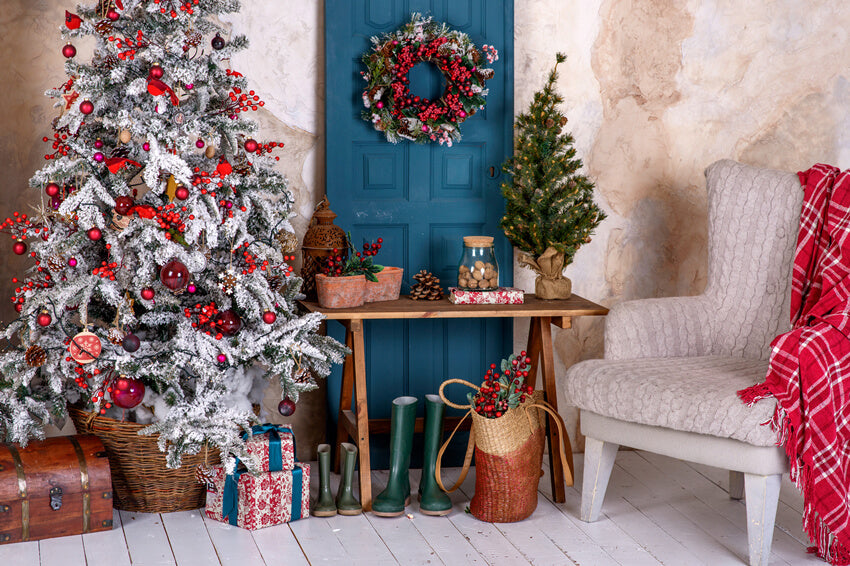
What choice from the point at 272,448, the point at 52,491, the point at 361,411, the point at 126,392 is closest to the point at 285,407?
the point at 272,448

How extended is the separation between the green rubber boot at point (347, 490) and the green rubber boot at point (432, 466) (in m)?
0.22

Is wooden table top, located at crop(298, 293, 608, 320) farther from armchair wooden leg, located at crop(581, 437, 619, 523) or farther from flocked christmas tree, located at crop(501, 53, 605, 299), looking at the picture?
armchair wooden leg, located at crop(581, 437, 619, 523)

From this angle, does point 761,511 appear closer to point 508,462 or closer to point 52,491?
point 508,462

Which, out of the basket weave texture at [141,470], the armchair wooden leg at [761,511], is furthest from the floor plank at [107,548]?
the armchair wooden leg at [761,511]

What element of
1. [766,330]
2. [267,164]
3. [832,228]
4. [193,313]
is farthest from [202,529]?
[832,228]

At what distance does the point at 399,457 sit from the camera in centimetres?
287

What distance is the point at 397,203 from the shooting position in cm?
330

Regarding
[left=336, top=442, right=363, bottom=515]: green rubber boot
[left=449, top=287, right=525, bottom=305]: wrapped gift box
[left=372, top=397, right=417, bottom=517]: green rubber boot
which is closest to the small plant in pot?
[left=449, top=287, right=525, bottom=305]: wrapped gift box

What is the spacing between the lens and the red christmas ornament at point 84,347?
2.54 meters

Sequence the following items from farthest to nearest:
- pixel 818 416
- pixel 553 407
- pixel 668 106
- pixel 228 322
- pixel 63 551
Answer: pixel 668 106
pixel 553 407
pixel 228 322
pixel 63 551
pixel 818 416

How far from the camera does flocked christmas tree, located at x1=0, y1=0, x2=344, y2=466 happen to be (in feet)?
8.51

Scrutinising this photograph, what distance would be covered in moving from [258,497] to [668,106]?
221 centimetres

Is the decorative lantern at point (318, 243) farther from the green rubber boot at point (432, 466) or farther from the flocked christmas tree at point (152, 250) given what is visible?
the green rubber boot at point (432, 466)

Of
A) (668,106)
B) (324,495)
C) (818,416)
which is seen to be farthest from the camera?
(668,106)
